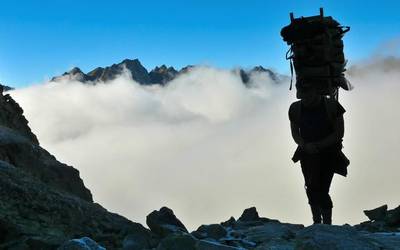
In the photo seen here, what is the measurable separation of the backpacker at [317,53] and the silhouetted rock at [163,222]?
329 centimetres

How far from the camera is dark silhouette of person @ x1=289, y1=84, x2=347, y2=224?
9.09m

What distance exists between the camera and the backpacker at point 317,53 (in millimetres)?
9523

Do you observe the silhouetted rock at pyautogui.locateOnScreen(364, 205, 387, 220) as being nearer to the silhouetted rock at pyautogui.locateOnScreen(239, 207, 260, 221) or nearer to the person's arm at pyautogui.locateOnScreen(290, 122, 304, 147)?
the silhouetted rock at pyautogui.locateOnScreen(239, 207, 260, 221)

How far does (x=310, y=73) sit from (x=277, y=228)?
3.16 m

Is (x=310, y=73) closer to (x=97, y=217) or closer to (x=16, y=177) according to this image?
(x=97, y=217)

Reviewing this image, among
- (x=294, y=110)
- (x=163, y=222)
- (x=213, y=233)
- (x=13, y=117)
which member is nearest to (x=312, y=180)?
(x=294, y=110)

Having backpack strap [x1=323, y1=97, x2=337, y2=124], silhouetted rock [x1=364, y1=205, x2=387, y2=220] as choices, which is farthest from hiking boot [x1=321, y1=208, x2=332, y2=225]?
silhouetted rock [x1=364, y1=205, x2=387, y2=220]

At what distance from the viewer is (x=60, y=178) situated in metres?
16.6

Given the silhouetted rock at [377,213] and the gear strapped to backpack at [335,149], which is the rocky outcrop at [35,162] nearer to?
the gear strapped to backpack at [335,149]

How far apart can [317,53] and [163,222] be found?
4526 millimetres

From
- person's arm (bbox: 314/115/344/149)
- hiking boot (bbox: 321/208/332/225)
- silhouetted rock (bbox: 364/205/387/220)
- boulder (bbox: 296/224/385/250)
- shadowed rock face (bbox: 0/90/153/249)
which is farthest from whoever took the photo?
silhouetted rock (bbox: 364/205/387/220)

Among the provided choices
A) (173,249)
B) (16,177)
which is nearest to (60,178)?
(16,177)

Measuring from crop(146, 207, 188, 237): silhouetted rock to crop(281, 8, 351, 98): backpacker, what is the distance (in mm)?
3293

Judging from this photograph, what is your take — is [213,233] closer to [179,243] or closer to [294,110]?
[294,110]
